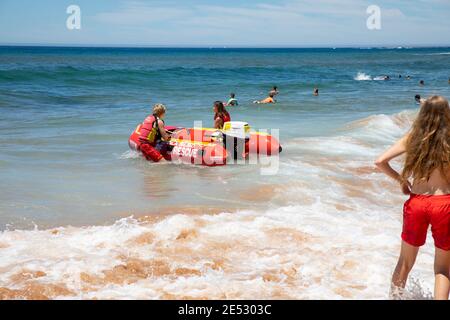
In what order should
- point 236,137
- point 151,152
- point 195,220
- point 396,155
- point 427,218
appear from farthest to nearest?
point 151,152, point 236,137, point 195,220, point 396,155, point 427,218

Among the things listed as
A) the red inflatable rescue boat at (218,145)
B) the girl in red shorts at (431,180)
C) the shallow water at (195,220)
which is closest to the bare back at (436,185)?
the girl in red shorts at (431,180)

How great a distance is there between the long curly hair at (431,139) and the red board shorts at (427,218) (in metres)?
0.16

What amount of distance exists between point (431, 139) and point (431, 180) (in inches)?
11.4

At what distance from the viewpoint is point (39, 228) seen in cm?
674

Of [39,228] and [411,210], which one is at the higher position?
[411,210]

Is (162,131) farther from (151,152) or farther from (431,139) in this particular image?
(431,139)

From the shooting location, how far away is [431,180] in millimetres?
3674

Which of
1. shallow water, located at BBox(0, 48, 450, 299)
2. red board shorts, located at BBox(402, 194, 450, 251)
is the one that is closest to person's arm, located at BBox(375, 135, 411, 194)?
red board shorts, located at BBox(402, 194, 450, 251)

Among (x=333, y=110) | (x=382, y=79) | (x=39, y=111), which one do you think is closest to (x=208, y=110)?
(x=333, y=110)

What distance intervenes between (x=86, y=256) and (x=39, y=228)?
5.05 feet

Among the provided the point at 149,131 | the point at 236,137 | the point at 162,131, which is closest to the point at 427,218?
the point at 236,137

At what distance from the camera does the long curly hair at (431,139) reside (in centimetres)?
362

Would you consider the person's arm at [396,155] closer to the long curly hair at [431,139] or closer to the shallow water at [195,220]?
the long curly hair at [431,139]
